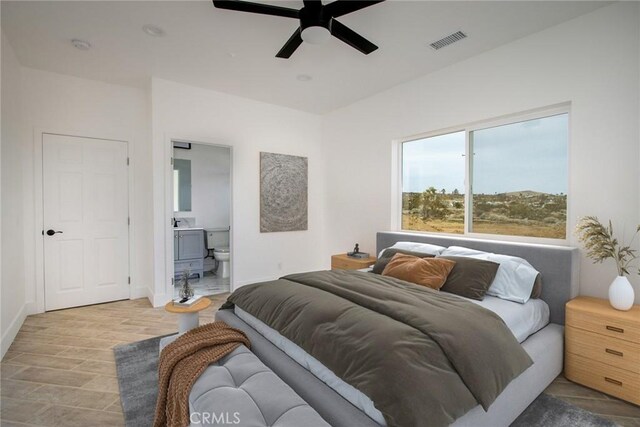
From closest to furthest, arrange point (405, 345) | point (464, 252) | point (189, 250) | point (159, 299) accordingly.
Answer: point (405, 345)
point (464, 252)
point (159, 299)
point (189, 250)

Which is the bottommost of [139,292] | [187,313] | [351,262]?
[139,292]

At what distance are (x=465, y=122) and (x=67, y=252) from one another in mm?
5043

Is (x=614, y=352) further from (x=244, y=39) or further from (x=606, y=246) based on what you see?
(x=244, y=39)

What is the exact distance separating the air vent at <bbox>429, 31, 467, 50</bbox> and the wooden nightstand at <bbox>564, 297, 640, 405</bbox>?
8.22ft

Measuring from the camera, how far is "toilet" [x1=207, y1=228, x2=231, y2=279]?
548 centimetres

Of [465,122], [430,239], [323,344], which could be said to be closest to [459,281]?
[430,239]

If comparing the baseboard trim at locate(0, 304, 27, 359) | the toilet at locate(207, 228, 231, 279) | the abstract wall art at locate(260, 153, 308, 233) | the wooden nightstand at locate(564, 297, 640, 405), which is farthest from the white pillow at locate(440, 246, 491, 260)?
the baseboard trim at locate(0, 304, 27, 359)

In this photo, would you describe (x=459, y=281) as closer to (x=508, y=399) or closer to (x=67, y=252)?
(x=508, y=399)

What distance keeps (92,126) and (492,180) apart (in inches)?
194

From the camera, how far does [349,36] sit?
94.4 inches

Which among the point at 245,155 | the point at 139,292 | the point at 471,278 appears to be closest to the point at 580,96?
the point at 471,278

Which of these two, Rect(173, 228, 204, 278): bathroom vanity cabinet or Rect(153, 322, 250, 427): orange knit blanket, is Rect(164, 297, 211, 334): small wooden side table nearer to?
Rect(153, 322, 250, 427): orange knit blanket

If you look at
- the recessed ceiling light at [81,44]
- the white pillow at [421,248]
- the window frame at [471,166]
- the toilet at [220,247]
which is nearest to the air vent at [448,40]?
the window frame at [471,166]

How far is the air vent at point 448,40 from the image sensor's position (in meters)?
2.85
